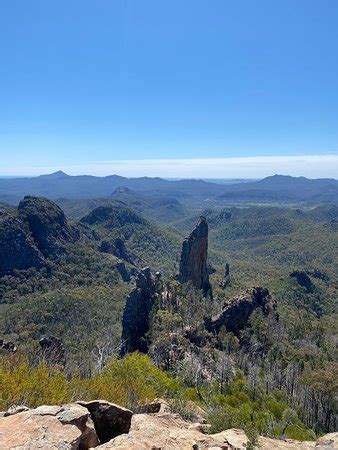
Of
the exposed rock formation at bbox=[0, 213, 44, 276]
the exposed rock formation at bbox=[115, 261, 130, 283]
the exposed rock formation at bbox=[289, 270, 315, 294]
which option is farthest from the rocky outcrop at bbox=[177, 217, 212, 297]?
the exposed rock formation at bbox=[0, 213, 44, 276]

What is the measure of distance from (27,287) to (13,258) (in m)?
16.1

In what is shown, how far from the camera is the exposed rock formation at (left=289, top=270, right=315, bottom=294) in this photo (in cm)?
17388

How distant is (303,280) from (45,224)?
120505 mm

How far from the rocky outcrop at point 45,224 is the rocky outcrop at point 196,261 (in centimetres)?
7429

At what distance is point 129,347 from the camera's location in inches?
3142

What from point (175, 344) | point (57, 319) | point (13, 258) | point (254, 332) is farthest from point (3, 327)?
point (254, 332)

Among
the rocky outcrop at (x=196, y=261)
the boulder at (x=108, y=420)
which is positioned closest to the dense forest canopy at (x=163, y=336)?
the rocky outcrop at (x=196, y=261)

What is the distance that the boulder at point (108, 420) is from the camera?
1991cm

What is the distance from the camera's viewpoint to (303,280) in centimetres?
17538

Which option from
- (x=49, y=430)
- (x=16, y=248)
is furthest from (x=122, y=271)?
(x=49, y=430)

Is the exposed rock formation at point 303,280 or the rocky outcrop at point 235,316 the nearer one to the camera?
the rocky outcrop at point 235,316

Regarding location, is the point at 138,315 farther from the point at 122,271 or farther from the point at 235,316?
the point at 122,271

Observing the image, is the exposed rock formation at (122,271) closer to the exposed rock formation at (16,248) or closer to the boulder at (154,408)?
the exposed rock formation at (16,248)

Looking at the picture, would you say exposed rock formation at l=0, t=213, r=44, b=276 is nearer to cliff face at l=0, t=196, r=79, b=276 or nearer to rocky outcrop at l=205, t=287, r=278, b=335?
cliff face at l=0, t=196, r=79, b=276
